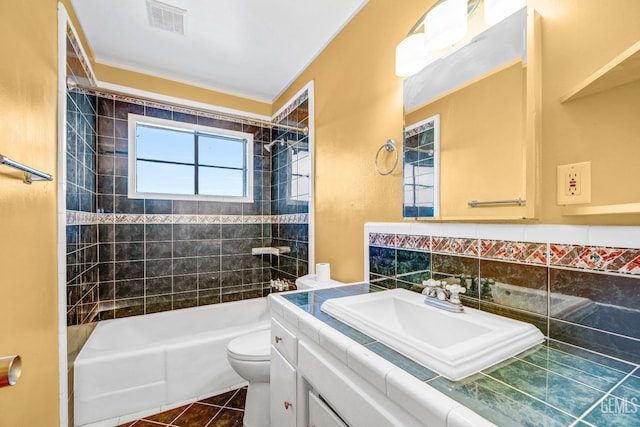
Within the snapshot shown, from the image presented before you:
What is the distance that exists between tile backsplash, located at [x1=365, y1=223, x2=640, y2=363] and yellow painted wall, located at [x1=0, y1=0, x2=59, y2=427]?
64.3 inches

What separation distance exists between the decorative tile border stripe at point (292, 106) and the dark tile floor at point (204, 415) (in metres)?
2.42

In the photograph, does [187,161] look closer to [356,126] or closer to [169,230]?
[169,230]

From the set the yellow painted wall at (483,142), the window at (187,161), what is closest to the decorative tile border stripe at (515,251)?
the yellow painted wall at (483,142)

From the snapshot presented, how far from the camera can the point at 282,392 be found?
1.19 metres

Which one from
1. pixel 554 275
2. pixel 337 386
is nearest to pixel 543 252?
pixel 554 275

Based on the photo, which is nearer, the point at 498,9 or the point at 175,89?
→ the point at 498,9

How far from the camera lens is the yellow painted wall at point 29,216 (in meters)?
1.00

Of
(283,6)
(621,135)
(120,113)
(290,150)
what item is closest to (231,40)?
(283,6)

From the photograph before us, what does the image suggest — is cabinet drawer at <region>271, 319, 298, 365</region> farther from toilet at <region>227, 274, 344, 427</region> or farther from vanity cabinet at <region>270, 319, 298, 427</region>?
toilet at <region>227, 274, 344, 427</region>

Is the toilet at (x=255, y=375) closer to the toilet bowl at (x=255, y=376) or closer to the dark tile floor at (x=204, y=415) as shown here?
the toilet bowl at (x=255, y=376)

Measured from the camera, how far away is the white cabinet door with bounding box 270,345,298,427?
111 cm

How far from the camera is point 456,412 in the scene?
54 centimetres

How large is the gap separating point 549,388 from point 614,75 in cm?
79

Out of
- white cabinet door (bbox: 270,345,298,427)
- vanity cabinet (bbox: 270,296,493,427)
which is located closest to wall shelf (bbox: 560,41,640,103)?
vanity cabinet (bbox: 270,296,493,427)
